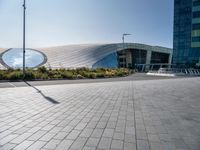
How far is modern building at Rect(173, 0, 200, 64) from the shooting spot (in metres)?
52.5

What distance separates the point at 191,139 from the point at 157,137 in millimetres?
736

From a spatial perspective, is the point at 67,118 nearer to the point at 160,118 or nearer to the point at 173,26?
the point at 160,118

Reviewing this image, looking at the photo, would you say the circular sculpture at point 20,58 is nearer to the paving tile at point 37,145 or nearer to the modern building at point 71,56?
the modern building at point 71,56

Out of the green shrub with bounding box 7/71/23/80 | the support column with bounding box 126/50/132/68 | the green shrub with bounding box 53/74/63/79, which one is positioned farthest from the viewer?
the support column with bounding box 126/50/132/68

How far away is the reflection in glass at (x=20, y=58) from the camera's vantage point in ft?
139

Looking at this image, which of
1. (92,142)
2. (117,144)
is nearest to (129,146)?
(117,144)

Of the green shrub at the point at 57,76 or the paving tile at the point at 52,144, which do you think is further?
the green shrub at the point at 57,76

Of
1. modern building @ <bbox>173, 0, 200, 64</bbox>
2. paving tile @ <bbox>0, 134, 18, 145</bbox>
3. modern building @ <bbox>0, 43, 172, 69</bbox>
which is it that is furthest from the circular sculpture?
paving tile @ <bbox>0, 134, 18, 145</bbox>

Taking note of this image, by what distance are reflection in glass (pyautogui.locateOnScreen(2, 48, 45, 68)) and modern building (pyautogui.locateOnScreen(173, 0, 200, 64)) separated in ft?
124

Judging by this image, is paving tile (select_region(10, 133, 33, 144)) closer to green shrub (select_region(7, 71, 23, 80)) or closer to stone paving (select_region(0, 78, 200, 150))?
stone paving (select_region(0, 78, 200, 150))

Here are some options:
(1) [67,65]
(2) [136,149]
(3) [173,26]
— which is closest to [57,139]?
(2) [136,149]

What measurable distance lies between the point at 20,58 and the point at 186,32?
4516 cm

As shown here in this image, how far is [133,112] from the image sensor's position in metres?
6.84

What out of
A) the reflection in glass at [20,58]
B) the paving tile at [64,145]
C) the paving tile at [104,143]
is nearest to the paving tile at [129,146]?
the paving tile at [104,143]
